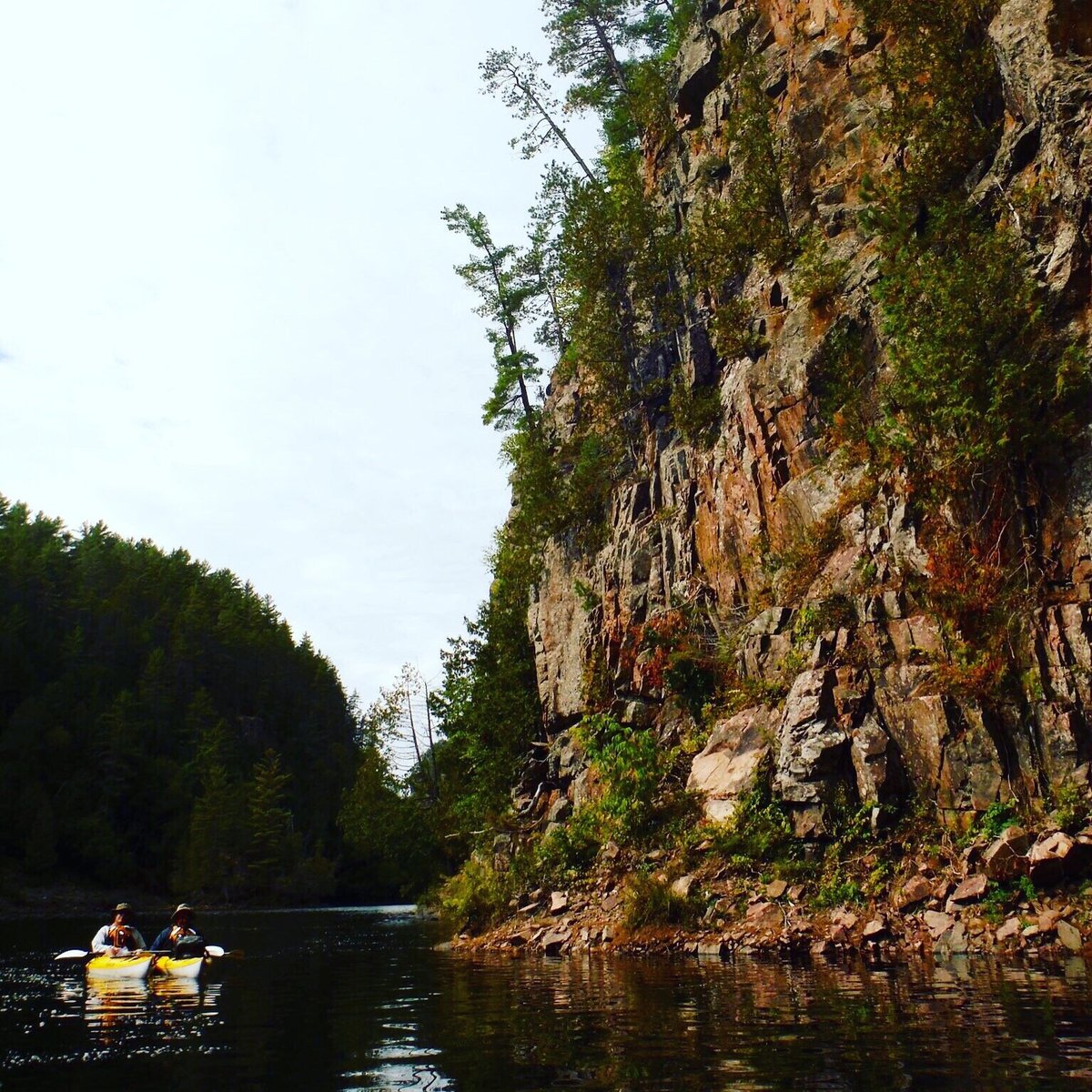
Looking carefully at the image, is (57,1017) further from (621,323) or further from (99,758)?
(99,758)

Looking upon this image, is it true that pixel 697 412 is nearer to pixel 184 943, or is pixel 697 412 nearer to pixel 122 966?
pixel 184 943

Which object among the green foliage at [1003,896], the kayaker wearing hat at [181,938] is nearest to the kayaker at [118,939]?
the kayaker wearing hat at [181,938]

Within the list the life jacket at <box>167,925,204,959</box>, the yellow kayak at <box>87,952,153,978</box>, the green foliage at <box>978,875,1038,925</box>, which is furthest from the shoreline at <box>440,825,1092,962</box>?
the yellow kayak at <box>87,952,153,978</box>

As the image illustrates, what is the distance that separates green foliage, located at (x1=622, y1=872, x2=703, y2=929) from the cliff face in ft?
7.67

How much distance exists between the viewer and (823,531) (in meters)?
25.2

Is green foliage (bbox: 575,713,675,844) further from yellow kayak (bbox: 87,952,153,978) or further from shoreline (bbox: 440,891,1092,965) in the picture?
yellow kayak (bbox: 87,952,153,978)

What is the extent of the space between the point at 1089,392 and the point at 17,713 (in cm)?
9071

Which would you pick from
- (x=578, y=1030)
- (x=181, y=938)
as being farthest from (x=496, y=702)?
(x=578, y=1030)

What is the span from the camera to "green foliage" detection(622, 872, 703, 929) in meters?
20.9

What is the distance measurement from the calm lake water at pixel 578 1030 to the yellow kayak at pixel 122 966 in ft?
4.86

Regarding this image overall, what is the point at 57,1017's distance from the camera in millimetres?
14992

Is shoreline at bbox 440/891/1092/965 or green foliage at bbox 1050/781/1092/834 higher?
green foliage at bbox 1050/781/1092/834

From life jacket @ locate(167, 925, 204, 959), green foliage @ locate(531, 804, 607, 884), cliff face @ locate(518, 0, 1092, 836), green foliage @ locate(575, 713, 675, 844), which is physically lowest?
life jacket @ locate(167, 925, 204, 959)

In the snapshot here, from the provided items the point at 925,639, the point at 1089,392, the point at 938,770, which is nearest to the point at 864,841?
the point at 938,770
